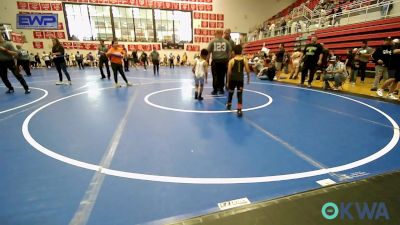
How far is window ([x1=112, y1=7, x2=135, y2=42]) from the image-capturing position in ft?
83.9

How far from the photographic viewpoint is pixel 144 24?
26781 mm

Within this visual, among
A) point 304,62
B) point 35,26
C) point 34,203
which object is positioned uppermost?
point 35,26

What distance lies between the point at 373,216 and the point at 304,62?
8.26 metres

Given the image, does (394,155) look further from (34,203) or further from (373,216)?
(34,203)

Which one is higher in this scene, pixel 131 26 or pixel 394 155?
pixel 131 26

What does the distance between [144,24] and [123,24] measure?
8.02 feet

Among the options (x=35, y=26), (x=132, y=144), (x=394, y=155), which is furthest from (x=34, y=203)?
(x=35, y=26)

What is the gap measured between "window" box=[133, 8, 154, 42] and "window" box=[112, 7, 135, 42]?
0.57 meters

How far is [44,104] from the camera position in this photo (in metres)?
6.00

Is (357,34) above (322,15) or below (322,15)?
below

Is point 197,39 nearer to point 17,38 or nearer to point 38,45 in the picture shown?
point 38,45

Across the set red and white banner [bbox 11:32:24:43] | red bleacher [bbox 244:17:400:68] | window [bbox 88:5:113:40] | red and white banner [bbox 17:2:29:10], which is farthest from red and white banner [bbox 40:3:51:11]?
red bleacher [bbox 244:17:400:68]

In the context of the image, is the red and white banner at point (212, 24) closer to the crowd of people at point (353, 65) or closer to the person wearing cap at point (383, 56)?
the crowd of people at point (353, 65)

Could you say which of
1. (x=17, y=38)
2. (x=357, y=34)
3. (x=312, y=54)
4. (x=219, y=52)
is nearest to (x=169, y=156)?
(x=219, y=52)
